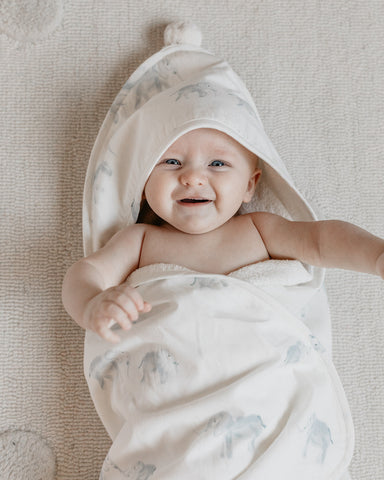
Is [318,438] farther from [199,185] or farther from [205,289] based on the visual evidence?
[199,185]

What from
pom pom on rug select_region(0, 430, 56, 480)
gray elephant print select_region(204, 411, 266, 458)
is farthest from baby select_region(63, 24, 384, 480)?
pom pom on rug select_region(0, 430, 56, 480)

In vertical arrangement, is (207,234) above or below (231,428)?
above

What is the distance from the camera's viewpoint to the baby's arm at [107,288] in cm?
86

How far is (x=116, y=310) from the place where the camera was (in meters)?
A: 0.86

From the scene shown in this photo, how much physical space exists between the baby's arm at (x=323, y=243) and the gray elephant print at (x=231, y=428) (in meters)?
0.30

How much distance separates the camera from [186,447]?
989 millimetres

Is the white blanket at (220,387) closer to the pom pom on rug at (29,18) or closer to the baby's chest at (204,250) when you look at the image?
the baby's chest at (204,250)

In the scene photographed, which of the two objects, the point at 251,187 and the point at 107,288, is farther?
the point at 251,187

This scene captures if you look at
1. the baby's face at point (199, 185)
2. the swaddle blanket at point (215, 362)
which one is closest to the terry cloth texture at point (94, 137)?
the swaddle blanket at point (215, 362)

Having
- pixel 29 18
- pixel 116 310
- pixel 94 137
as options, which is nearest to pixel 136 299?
pixel 116 310

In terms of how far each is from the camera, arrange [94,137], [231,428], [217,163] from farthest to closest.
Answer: [94,137] → [217,163] → [231,428]

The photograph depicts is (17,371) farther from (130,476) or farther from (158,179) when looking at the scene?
(158,179)

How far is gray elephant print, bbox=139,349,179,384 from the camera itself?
1.02 m

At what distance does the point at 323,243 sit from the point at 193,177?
10.2 inches
